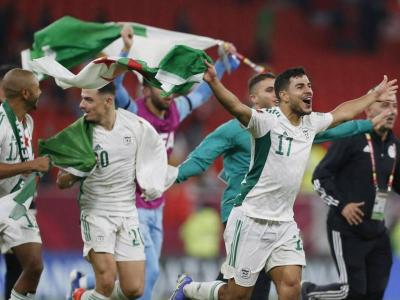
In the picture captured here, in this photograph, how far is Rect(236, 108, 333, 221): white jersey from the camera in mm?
8984

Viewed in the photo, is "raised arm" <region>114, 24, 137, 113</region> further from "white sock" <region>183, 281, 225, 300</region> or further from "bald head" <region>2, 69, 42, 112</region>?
"white sock" <region>183, 281, 225, 300</region>

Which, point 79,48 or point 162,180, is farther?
point 79,48

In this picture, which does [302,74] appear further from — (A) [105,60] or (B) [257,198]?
(A) [105,60]

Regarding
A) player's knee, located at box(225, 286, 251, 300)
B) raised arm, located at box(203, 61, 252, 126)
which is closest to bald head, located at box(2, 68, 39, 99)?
raised arm, located at box(203, 61, 252, 126)

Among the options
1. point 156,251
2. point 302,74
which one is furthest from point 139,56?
point 302,74

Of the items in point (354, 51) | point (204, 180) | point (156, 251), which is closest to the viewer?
point (156, 251)

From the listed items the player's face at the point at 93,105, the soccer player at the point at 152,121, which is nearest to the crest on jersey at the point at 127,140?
A: the player's face at the point at 93,105

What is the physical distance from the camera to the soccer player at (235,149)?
→ 32.6 feet

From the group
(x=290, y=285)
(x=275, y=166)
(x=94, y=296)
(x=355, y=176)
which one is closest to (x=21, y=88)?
(x=94, y=296)

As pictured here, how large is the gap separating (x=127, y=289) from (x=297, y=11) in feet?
69.0

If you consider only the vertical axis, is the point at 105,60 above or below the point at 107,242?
above

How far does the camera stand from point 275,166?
9016 mm

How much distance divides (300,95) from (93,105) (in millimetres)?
1892

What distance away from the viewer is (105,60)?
942cm
